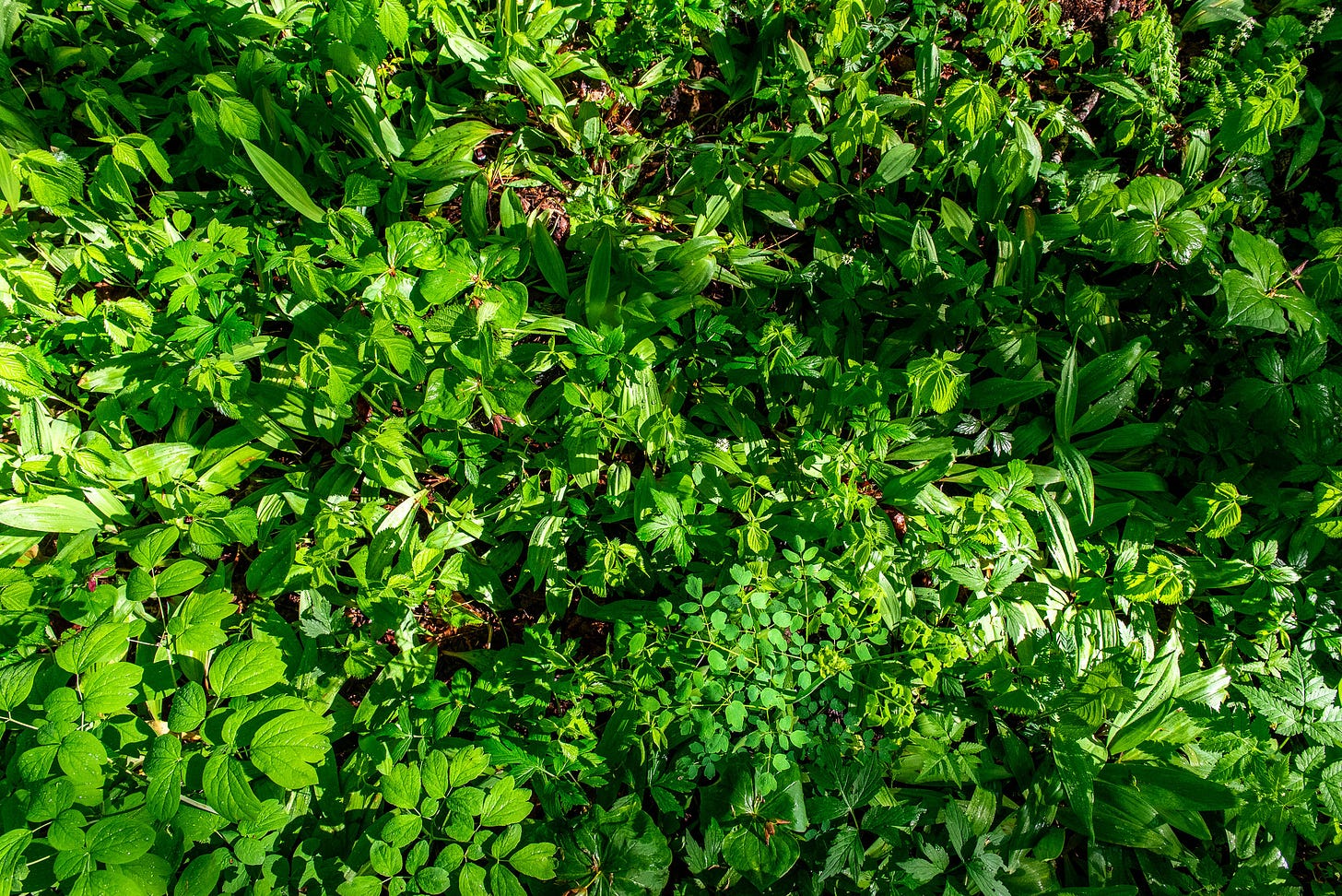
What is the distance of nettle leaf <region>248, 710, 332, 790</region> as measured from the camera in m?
1.76

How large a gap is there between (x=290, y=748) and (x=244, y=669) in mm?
273

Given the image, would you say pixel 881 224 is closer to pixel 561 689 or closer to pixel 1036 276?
pixel 1036 276

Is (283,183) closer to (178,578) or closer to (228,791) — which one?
(178,578)

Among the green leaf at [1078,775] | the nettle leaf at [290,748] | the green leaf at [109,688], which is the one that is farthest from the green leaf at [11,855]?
the green leaf at [1078,775]

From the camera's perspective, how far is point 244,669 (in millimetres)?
1914

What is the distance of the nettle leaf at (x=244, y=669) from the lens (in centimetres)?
188

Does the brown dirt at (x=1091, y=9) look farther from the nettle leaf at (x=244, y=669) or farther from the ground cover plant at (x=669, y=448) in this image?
the nettle leaf at (x=244, y=669)

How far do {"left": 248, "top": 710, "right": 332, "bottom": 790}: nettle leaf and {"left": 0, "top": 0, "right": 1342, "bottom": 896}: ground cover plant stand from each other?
0.01 meters

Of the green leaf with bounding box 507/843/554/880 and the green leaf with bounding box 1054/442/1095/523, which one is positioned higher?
the green leaf with bounding box 1054/442/1095/523

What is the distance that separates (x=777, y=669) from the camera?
1.88m

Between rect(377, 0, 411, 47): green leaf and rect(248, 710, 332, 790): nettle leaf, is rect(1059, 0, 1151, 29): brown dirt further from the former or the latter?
rect(248, 710, 332, 790): nettle leaf

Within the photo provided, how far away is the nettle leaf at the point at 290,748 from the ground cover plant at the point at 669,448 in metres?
0.01

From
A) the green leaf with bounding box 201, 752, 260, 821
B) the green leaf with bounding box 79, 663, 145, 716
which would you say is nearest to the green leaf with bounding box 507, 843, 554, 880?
the green leaf with bounding box 201, 752, 260, 821

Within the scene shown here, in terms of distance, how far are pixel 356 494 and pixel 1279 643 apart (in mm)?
2925
